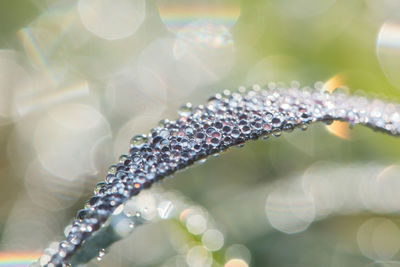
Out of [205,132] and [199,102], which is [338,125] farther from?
[205,132]

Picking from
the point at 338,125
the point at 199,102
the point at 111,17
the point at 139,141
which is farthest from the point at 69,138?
the point at 139,141

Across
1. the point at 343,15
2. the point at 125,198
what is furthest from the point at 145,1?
the point at 125,198

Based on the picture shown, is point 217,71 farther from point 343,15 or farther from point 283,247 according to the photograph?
point 283,247

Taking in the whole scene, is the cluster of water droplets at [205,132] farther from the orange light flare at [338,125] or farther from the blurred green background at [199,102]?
the orange light flare at [338,125]

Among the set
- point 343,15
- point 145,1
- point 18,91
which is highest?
point 145,1

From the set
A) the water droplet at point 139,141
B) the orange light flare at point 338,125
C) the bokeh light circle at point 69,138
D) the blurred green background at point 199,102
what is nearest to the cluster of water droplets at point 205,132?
the water droplet at point 139,141

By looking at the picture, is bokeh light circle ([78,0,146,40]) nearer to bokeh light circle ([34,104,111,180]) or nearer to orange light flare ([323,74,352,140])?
bokeh light circle ([34,104,111,180])

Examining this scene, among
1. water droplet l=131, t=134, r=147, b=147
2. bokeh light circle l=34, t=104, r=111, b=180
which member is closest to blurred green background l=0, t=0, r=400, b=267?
bokeh light circle l=34, t=104, r=111, b=180
